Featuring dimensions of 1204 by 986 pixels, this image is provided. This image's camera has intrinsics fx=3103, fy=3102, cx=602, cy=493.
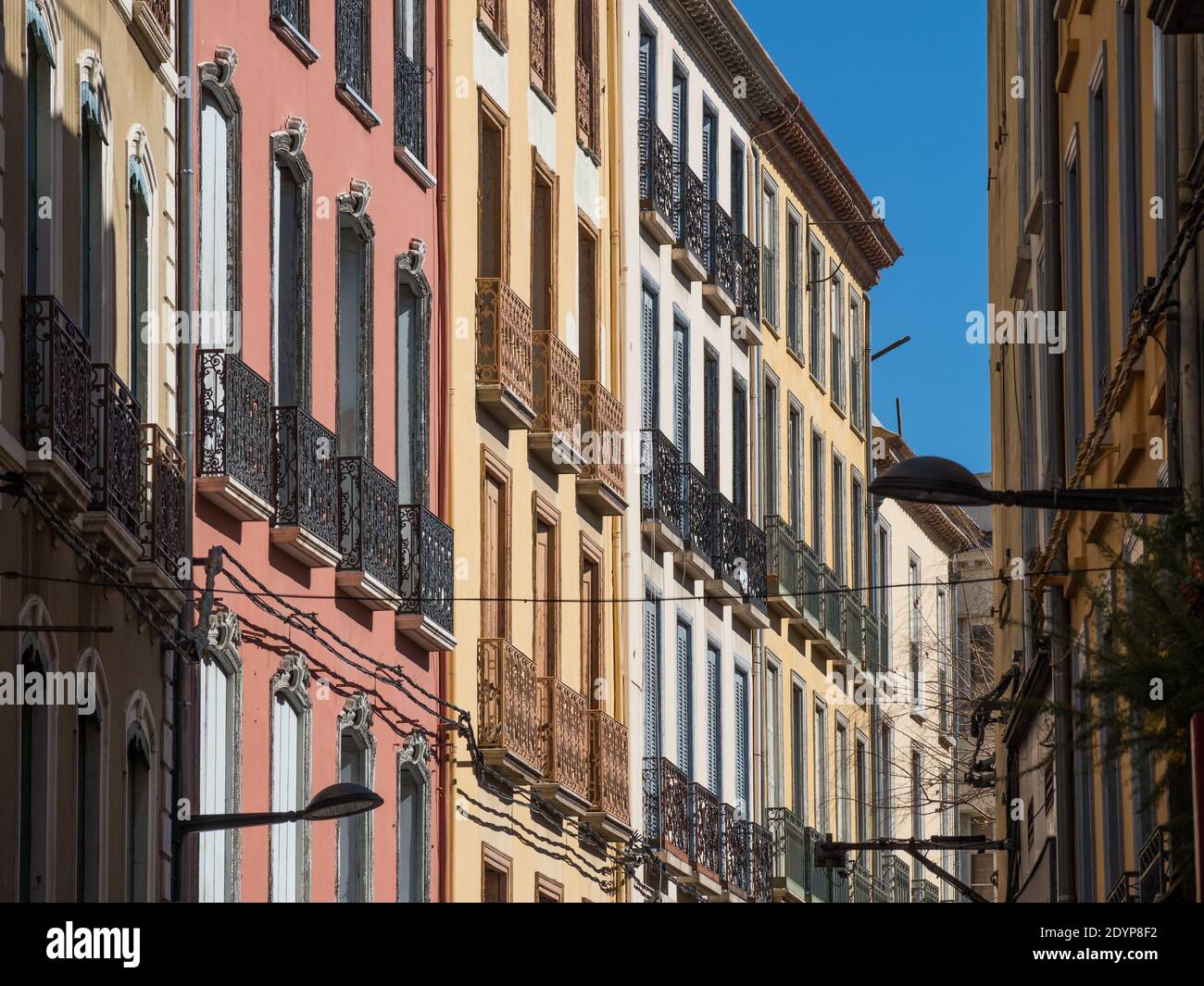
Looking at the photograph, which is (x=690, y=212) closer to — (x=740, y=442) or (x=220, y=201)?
(x=740, y=442)

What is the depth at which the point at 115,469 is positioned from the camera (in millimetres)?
20719

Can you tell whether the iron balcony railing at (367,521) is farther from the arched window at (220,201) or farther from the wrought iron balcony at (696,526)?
the wrought iron balcony at (696,526)

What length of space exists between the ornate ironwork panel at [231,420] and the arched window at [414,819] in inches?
200

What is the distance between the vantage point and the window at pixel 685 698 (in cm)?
3919

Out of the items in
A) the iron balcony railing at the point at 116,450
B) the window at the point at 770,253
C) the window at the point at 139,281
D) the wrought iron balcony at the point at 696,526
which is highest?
the window at the point at 770,253

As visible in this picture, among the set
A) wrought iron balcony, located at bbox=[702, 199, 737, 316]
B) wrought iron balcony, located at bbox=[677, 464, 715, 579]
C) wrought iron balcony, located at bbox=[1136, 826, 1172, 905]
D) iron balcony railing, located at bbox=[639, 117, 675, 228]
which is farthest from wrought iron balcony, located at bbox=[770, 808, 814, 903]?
wrought iron balcony, located at bbox=[1136, 826, 1172, 905]

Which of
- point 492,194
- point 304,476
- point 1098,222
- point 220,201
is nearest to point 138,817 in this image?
point 304,476

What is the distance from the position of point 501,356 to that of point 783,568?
13.8 m

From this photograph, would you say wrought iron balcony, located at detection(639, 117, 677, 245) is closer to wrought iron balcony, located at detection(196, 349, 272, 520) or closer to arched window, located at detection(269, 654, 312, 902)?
arched window, located at detection(269, 654, 312, 902)

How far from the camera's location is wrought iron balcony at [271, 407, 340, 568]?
25234mm

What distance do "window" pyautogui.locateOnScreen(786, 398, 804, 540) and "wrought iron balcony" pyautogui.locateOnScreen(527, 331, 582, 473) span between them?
12.4m

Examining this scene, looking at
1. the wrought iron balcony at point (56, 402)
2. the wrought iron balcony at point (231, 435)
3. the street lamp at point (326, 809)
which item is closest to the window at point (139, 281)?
the wrought iron balcony at point (231, 435)
